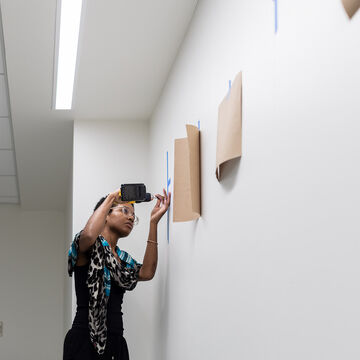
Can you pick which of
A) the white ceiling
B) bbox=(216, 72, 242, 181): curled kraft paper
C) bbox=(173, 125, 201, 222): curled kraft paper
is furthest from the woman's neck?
bbox=(216, 72, 242, 181): curled kraft paper

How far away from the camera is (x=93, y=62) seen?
109 inches

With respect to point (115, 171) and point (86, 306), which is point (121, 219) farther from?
point (115, 171)

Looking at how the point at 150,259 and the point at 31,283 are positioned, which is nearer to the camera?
the point at 150,259

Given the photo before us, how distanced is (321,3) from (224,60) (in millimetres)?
691

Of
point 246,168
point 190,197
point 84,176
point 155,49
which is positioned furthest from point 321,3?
point 84,176

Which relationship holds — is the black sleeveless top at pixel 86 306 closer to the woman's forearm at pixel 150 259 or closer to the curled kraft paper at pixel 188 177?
the woman's forearm at pixel 150 259

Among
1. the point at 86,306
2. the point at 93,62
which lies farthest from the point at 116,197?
the point at 93,62

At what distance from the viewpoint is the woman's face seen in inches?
106

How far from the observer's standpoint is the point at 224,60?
1.81 metres

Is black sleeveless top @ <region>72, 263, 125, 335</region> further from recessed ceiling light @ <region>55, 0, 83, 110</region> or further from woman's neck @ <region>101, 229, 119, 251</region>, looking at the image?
recessed ceiling light @ <region>55, 0, 83, 110</region>

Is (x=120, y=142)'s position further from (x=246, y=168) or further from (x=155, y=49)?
(x=246, y=168)

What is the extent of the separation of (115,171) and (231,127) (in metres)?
1.90

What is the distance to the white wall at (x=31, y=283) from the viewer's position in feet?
18.8

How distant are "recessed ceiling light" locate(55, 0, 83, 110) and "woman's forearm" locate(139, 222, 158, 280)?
83 cm
